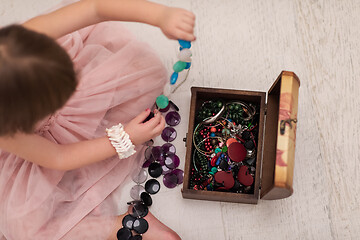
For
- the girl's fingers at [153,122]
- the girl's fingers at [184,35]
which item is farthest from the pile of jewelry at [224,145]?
the girl's fingers at [184,35]

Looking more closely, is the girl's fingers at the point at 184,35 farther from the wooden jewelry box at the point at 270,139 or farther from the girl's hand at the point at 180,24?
the wooden jewelry box at the point at 270,139

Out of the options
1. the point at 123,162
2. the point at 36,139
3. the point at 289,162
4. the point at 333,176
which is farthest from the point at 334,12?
the point at 36,139

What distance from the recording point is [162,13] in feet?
2.40

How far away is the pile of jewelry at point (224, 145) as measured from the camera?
0.86m

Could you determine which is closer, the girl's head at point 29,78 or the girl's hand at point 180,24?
the girl's head at point 29,78

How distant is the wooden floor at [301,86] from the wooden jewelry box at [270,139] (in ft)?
0.25

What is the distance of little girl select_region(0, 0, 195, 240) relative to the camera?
0.76 metres

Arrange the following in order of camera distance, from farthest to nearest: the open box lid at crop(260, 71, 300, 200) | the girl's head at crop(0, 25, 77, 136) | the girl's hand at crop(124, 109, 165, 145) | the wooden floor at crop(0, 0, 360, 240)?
the wooden floor at crop(0, 0, 360, 240) < the girl's hand at crop(124, 109, 165, 145) < the open box lid at crop(260, 71, 300, 200) < the girl's head at crop(0, 25, 77, 136)

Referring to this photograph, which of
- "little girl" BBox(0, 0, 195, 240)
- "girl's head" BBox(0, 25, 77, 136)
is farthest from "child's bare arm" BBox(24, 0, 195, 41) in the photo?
"girl's head" BBox(0, 25, 77, 136)

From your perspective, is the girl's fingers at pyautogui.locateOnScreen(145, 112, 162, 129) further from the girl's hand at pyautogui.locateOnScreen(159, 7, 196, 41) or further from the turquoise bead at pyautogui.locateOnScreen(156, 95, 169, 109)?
the girl's hand at pyautogui.locateOnScreen(159, 7, 196, 41)

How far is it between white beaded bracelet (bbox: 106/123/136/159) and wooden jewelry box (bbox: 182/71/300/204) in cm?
14

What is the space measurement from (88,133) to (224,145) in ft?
1.03

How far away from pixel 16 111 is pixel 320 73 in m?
0.75

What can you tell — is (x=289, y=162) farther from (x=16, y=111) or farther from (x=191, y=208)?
(x=16, y=111)
